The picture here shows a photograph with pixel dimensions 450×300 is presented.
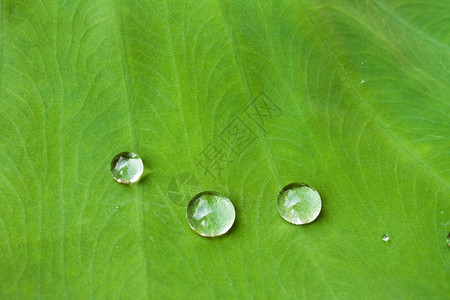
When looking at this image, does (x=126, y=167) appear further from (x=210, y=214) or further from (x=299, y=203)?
(x=299, y=203)

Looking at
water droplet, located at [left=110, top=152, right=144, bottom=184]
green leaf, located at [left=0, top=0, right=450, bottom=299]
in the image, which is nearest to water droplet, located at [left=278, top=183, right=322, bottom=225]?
green leaf, located at [left=0, top=0, right=450, bottom=299]

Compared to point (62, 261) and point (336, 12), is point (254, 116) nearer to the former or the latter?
point (336, 12)

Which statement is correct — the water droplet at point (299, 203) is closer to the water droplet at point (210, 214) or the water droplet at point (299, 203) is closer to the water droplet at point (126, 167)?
the water droplet at point (210, 214)

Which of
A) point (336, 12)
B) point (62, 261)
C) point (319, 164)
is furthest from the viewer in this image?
point (336, 12)

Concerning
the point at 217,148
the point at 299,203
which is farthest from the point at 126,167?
the point at 299,203

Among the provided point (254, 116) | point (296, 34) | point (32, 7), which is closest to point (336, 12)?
point (296, 34)

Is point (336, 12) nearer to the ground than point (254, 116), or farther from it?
farther from it

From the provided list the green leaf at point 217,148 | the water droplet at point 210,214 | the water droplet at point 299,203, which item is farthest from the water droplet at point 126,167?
the water droplet at point 299,203
